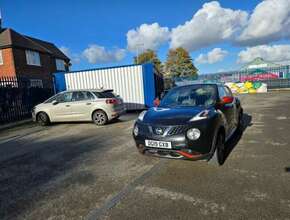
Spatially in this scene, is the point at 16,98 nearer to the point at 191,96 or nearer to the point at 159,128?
the point at 191,96

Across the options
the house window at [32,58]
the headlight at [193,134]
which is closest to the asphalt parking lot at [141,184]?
the headlight at [193,134]

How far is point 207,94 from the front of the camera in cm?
475

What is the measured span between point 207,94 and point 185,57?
5250cm

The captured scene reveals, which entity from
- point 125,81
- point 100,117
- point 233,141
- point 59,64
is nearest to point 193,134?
point 233,141

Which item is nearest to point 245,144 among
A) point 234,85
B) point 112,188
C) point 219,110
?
point 219,110

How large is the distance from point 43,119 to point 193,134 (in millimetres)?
8344

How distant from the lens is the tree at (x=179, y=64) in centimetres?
5400

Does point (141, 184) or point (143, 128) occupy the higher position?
point (143, 128)

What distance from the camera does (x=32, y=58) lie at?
77.0ft

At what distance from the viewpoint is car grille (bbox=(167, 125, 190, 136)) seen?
3.55m

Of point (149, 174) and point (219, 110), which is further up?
point (219, 110)

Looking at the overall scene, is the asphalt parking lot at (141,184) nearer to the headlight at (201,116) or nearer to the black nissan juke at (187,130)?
the black nissan juke at (187,130)

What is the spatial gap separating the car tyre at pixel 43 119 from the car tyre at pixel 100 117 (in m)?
2.49

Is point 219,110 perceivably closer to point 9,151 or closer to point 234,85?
point 9,151
